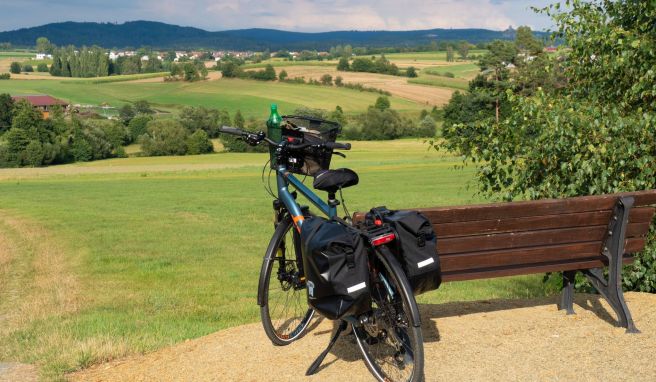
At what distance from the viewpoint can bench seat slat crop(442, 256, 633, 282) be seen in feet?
18.9

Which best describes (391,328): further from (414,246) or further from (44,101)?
(44,101)

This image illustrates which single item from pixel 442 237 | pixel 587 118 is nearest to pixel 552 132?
pixel 587 118

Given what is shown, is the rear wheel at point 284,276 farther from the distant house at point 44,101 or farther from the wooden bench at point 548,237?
the distant house at point 44,101

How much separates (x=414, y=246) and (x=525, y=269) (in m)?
1.74

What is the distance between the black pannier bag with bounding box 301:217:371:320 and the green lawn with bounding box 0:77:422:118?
8657cm

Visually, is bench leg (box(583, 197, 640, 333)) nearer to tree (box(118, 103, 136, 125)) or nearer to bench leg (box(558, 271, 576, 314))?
bench leg (box(558, 271, 576, 314))

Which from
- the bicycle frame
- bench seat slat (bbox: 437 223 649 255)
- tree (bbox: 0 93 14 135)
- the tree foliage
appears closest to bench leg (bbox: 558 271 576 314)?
bench seat slat (bbox: 437 223 649 255)

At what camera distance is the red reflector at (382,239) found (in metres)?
4.43

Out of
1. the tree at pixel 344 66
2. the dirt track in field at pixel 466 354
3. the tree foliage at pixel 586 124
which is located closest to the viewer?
the dirt track in field at pixel 466 354

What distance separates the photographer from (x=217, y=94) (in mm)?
109500

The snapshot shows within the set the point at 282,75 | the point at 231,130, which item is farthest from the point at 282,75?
the point at 231,130

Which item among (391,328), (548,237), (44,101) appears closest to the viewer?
(391,328)

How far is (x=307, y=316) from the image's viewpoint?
5781 millimetres

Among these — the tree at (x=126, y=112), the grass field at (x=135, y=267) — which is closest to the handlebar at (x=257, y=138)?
the grass field at (x=135, y=267)
